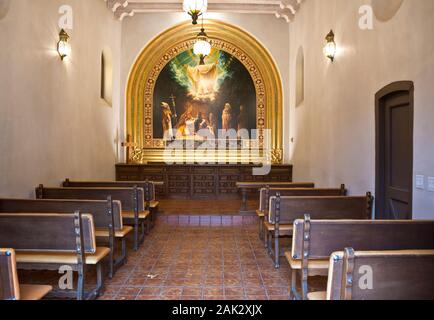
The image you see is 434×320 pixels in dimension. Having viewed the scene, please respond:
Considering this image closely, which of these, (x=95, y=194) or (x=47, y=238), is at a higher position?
(x=95, y=194)

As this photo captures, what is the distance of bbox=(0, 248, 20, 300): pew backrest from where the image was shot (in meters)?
2.31

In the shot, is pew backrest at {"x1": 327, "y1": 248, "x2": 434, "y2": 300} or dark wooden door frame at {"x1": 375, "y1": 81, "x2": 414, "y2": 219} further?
dark wooden door frame at {"x1": 375, "y1": 81, "x2": 414, "y2": 219}

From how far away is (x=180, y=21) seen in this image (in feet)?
38.4

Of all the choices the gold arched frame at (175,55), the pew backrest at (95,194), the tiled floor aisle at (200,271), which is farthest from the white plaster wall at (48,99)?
the gold arched frame at (175,55)

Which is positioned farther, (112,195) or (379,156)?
(112,195)

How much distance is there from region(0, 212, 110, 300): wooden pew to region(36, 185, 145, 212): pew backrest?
2226mm

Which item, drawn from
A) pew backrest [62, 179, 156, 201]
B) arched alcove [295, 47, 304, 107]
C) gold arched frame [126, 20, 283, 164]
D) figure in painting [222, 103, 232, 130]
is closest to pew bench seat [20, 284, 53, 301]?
→ pew backrest [62, 179, 156, 201]

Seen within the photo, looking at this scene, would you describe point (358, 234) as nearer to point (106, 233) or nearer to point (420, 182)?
point (420, 182)

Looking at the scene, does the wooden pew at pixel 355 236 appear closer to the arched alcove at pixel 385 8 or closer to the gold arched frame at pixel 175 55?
the arched alcove at pixel 385 8

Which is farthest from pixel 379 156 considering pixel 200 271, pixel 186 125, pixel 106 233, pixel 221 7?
pixel 186 125

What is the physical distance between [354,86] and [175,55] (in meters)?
7.25

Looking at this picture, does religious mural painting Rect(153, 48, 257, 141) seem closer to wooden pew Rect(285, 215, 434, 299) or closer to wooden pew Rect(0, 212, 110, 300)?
wooden pew Rect(0, 212, 110, 300)

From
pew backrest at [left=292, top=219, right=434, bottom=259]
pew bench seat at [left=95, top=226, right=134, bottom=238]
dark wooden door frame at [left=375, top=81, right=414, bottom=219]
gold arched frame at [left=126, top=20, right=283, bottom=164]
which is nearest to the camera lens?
pew backrest at [left=292, top=219, right=434, bottom=259]

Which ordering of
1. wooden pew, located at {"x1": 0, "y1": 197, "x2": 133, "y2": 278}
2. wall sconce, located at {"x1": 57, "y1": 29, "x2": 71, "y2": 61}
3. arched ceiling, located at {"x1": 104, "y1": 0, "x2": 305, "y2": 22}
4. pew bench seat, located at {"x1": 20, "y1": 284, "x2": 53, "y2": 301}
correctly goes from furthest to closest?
arched ceiling, located at {"x1": 104, "y1": 0, "x2": 305, "y2": 22} → wall sconce, located at {"x1": 57, "y1": 29, "x2": 71, "y2": 61} → wooden pew, located at {"x1": 0, "y1": 197, "x2": 133, "y2": 278} → pew bench seat, located at {"x1": 20, "y1": 284, "x2": 53, "y2": 301}
